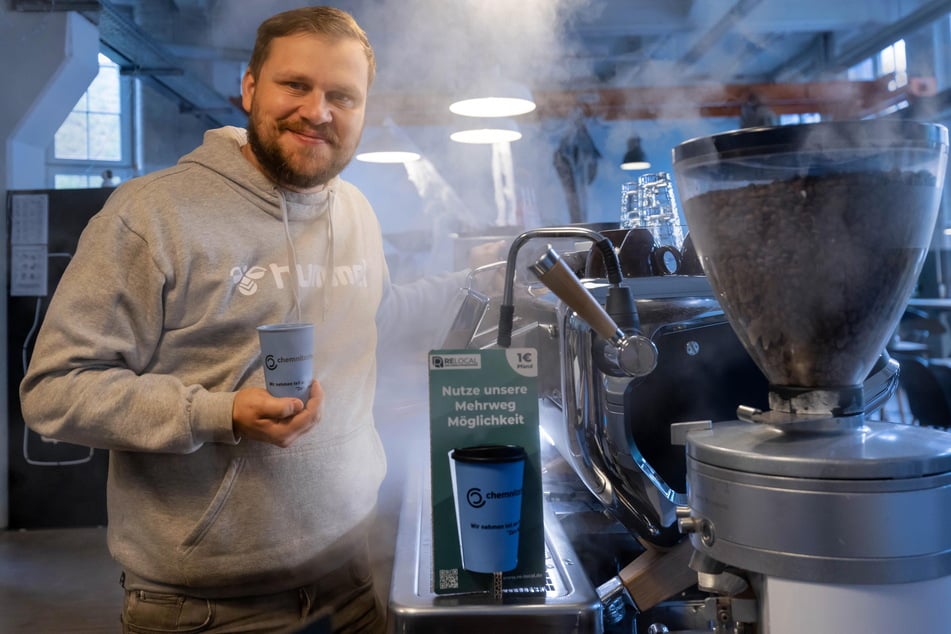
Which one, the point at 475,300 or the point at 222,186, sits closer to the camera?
the point at 222,186

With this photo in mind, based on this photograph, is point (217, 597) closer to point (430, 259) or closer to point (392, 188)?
point (430, 259)

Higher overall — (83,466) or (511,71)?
(511,71)

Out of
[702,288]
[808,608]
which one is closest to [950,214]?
[702,288]

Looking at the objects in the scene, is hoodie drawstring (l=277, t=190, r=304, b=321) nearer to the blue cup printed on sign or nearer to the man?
the man

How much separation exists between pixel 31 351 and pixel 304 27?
169 inches

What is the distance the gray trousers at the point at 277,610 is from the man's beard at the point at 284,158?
2.52 ft

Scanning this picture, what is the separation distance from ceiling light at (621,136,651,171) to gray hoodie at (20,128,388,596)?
93 cm

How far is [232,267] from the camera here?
1.35 meters

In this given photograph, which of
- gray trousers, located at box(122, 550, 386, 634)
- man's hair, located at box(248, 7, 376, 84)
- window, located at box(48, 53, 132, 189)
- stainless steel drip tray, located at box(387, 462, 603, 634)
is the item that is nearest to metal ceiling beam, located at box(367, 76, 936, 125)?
man's hair, located at box(248, 7, 376, 84)

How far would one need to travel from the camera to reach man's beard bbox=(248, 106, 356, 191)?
1424mm

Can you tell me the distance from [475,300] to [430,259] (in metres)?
1.80

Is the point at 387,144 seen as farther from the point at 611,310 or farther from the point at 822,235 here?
the point at 822,235

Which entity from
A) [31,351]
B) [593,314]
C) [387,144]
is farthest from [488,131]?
[31,351]

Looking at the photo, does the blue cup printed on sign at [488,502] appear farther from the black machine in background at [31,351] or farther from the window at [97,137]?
the window at [97,137]
